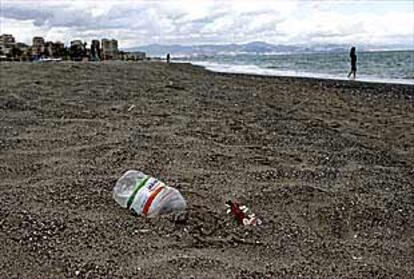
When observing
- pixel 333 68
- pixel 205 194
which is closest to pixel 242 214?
pixel 205 194

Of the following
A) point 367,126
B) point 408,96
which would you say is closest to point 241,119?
point 367,126

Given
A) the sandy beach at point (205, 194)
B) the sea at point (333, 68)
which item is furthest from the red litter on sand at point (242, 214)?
the sea at point (333, 68)

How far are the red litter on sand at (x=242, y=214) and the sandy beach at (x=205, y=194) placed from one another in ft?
0.20

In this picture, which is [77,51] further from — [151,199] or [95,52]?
[151,199]

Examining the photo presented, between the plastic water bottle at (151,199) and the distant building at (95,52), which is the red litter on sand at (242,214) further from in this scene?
the distant building at (95,52)

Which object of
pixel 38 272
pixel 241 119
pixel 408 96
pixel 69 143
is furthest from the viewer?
pixel 408 96

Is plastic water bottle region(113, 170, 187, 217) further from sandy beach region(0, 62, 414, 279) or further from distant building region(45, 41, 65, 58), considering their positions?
distant building region(45, 41, 65, 58)

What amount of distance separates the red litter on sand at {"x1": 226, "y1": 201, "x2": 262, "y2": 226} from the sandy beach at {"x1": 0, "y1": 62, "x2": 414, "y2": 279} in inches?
2.4

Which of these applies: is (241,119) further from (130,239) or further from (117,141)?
(130,239)

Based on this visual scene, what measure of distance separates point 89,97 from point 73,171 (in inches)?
212

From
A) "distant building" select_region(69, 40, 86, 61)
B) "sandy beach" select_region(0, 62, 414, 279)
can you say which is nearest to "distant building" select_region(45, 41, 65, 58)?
"distant building" select_region(69, 40, 86, 61)

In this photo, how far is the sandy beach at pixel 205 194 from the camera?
3164mm

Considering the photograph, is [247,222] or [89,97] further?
[89,97]

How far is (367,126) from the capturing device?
8344 mm
